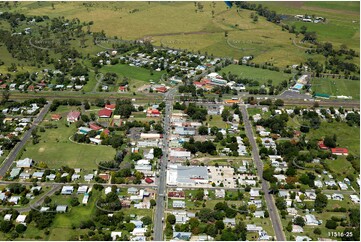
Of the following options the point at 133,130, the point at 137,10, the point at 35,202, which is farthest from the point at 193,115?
the point at 137,10

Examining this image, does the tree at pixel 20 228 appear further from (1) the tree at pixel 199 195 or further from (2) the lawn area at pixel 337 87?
(2) the lawn area at pixel 337 87

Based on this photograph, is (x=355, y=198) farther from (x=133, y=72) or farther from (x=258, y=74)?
(x=133, y=72)

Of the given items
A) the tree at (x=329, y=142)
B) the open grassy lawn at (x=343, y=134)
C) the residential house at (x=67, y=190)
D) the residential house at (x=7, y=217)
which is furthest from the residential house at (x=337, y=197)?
the residential house at (x=7, y=217)

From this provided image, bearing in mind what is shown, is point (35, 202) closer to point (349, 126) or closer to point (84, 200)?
point (84, 200)

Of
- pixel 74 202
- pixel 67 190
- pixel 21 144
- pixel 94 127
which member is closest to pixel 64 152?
pixel 94 127

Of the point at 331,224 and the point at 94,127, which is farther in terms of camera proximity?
the point at 94,127
